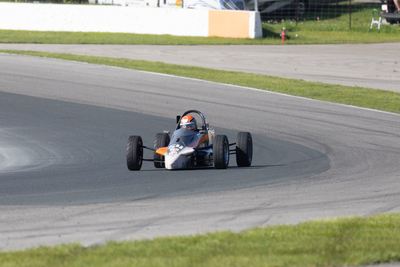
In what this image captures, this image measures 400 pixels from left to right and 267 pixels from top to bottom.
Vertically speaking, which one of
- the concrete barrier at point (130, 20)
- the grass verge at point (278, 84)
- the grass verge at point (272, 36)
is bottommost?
the grass verge at point (278, 84)

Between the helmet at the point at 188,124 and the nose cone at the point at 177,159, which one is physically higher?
the helmet at the point at 188,124

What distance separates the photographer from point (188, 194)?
8148mm

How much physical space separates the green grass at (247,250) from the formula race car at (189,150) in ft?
11.8

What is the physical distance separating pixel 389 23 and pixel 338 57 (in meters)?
11.3

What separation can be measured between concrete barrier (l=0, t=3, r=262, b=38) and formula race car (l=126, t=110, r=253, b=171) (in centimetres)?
2022

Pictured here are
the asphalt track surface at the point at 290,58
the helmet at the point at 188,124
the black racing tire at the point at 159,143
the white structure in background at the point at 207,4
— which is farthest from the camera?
the white structure in background at the point at 207,4

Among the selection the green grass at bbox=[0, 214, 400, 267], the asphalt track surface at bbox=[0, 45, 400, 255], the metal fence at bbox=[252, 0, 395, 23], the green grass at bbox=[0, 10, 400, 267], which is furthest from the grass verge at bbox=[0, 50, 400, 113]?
the metal fence at bbox=[252, 0, 395, 23]

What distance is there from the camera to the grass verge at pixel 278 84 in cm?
1719

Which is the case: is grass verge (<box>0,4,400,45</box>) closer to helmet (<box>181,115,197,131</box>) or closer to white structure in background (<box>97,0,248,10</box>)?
white structure in background (<box>97,0,248,10</box>)

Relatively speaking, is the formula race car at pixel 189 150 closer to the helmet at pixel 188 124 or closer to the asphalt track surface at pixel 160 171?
the helmet at pixel 188 124

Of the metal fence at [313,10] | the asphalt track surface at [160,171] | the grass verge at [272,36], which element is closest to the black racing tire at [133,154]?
the asphalt track surface at [160,171]

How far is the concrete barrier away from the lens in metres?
30.4

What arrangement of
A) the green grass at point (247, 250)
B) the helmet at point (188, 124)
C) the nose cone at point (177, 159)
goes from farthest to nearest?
the helmet at point (188, 124) < the nose cone at point (177, 159) < the green grass at point (247, 250)

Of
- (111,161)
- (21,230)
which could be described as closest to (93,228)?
(21,230)
